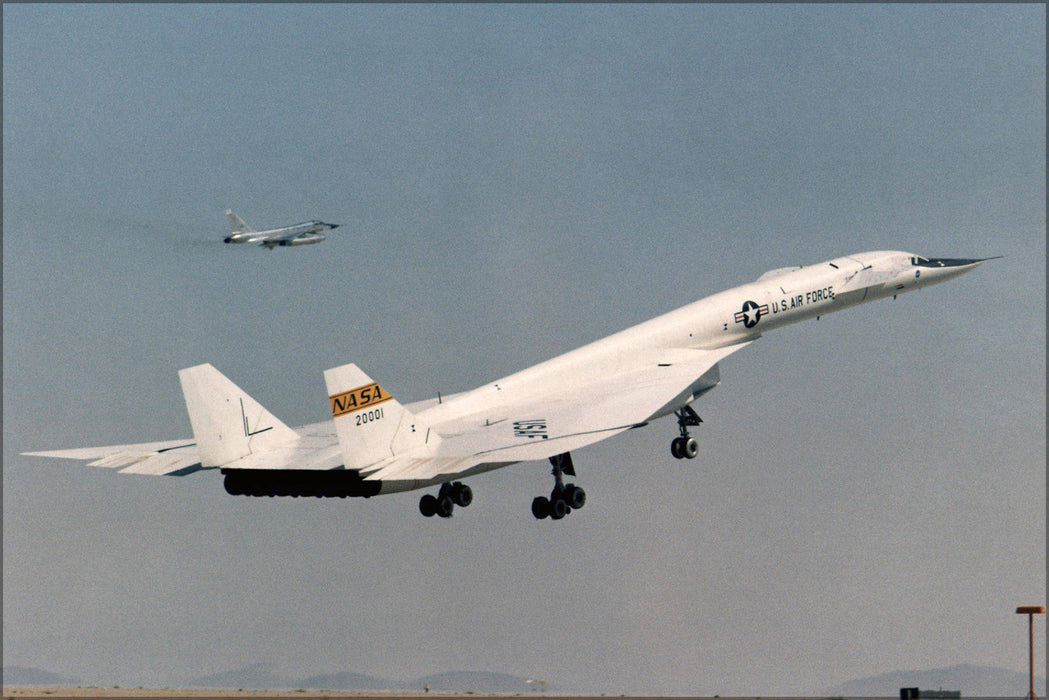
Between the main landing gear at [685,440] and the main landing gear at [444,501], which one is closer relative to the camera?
the main landing gear at [444,501]

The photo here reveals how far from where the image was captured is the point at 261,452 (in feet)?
97.2

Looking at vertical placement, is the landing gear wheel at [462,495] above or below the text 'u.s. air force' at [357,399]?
below

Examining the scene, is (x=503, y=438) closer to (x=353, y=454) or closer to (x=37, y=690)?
(x=353, y=454)

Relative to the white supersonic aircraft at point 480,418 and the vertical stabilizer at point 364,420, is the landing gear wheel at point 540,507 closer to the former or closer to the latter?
the white supersonic aircraft at point 480,418

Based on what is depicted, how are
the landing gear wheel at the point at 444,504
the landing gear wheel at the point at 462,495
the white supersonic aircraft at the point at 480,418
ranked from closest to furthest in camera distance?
1. the white supersonic aircraft at the point at 480,418
2. the landing gear wheel at the point at 444,504
3. the landing gear wheel at the point at 462,495

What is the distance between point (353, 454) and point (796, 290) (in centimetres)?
1729

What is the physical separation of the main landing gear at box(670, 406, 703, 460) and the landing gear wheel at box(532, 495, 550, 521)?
4.99 metres

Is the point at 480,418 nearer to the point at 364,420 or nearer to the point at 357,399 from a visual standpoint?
the point at 364,420

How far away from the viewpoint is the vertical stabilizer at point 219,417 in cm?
2914

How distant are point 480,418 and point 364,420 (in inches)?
193

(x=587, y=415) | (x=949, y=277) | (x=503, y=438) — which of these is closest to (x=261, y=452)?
(x=503, y=438)

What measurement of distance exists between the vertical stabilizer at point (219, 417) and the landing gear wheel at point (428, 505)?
3.88 metres

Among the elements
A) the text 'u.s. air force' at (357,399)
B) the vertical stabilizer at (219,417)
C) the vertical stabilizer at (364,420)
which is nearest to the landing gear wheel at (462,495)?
the vertical stabilizer at (364,420)

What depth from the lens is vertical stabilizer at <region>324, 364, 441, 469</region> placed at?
26.4 m
